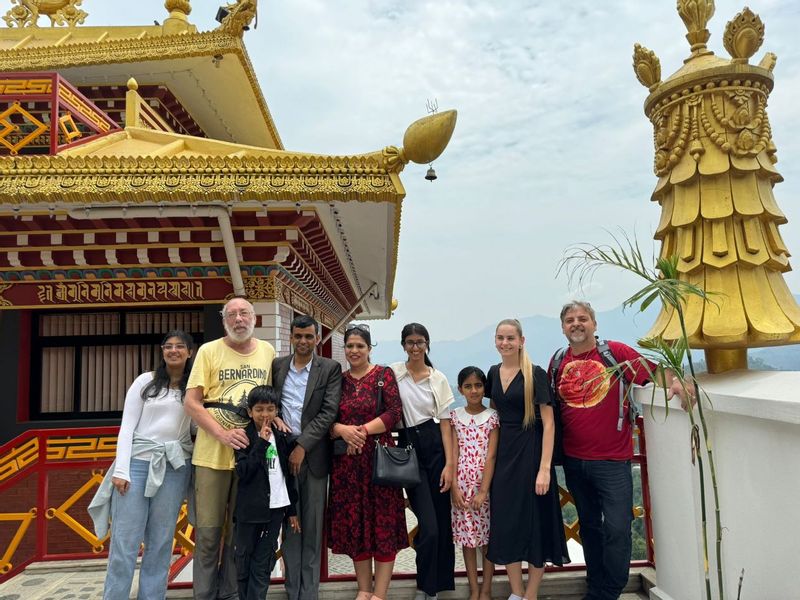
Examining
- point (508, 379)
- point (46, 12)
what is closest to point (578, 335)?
point (508, 379)

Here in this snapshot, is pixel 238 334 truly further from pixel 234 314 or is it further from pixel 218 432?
pixel 218 432

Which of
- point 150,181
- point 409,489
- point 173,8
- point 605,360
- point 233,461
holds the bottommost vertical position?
point 409,489

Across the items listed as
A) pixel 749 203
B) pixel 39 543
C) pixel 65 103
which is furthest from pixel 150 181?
pixel 749 203

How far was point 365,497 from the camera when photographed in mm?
3529

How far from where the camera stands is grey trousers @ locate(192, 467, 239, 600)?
136 inches

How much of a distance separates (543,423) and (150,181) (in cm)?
395

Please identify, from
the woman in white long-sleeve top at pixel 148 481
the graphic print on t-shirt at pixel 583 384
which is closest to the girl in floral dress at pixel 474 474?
the graphic print on t-shirt at pixel 583 384

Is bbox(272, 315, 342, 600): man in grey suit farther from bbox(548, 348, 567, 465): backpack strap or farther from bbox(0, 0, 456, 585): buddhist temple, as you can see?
bbox(548, 348, 567, 465): backpack strap

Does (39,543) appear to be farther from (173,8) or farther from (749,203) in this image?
(173,8)

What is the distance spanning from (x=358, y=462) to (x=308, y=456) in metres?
0.33

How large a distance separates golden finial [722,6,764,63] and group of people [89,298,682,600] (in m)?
1.79

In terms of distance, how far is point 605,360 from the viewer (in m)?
3.51

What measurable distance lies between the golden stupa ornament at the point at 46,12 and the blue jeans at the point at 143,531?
1143 cm

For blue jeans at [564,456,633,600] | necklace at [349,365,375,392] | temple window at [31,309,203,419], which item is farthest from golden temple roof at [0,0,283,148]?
blue jeans at [564,456,633,600]
